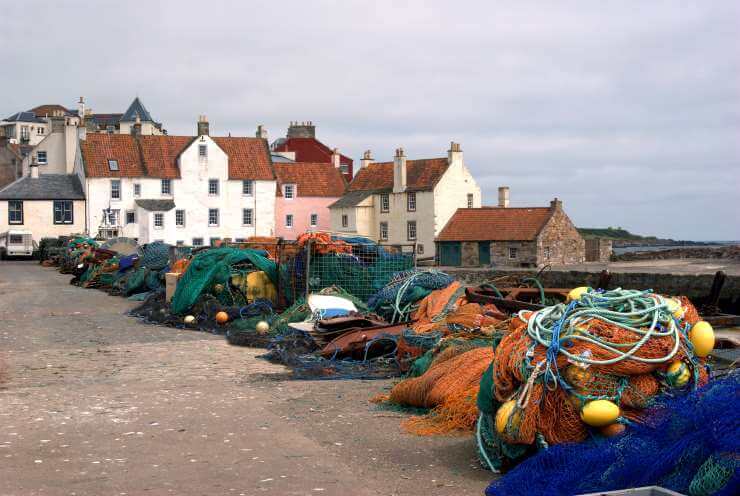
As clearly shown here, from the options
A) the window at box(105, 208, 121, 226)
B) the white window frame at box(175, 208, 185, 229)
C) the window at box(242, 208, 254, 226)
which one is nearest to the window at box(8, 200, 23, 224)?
the window at box(105, 208, 121, 226)

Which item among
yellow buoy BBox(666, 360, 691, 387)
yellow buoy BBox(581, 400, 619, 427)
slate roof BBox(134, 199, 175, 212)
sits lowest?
yellow buoy BBox(581, 400, 619, 427)

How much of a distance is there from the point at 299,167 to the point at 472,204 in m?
16.4

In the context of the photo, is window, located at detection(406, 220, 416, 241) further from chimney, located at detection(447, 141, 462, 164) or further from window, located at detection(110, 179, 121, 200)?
window, located at detection(110, 179, 121, 200)

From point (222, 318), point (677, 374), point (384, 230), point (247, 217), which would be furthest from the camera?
point (247, 217)

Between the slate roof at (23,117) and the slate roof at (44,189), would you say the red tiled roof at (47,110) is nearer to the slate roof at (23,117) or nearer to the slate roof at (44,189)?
the slate roof at (23,117)

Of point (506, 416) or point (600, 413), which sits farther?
point (506, 416)

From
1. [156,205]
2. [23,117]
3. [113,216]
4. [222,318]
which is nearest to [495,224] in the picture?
[156,205]

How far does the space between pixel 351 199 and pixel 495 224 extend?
1195 cm

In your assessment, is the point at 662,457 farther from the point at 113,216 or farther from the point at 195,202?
the point at 195,202

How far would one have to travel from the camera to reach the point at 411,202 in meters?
57.9

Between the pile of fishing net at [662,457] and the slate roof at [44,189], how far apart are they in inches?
2227

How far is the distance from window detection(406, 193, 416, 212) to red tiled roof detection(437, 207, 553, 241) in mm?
2808

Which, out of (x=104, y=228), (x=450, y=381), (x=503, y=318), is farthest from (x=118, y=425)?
(x=104, y=228)

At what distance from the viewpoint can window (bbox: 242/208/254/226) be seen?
62094 mm
